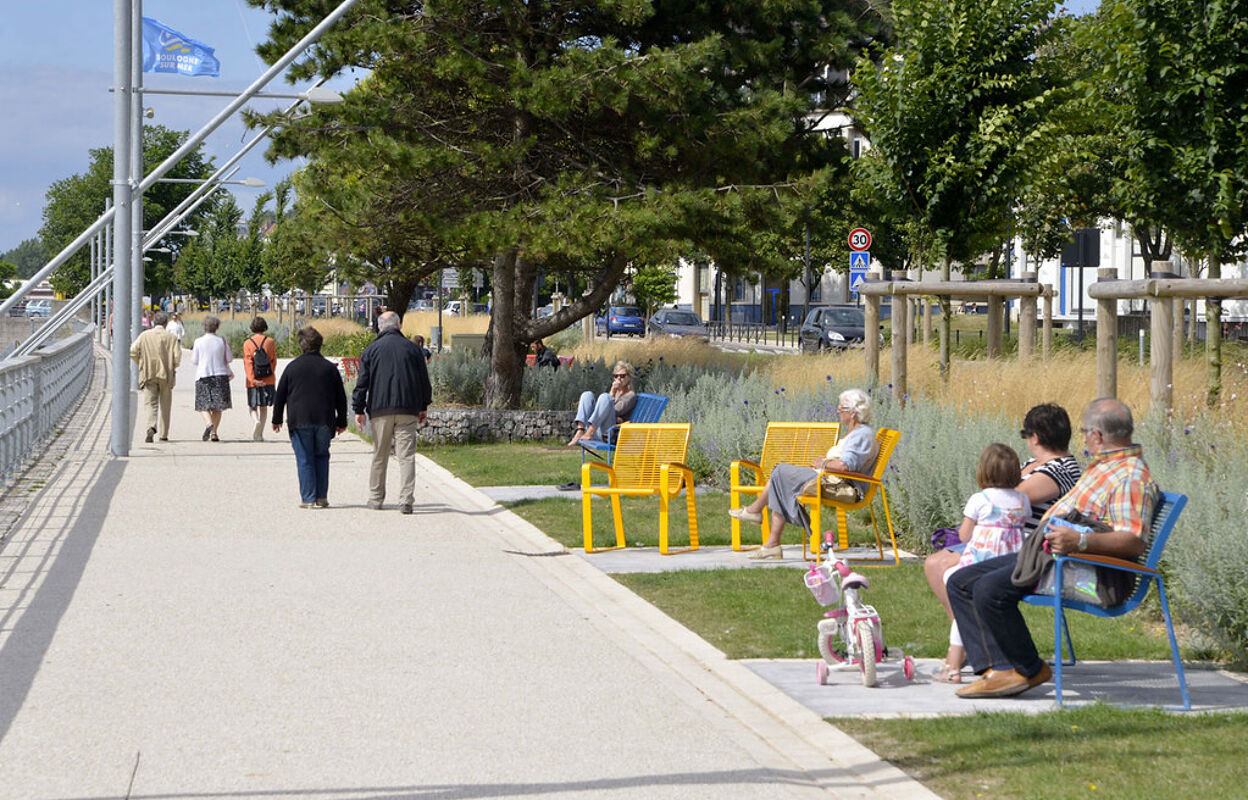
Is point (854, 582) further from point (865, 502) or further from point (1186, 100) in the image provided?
point (1186, 100)

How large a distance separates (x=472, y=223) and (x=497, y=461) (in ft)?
11.5

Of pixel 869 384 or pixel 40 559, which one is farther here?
pixel 869 384

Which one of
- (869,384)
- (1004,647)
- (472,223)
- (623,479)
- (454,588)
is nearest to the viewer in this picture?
(1004,647)

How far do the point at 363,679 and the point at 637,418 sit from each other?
835cm

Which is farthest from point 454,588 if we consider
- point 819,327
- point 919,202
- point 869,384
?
point 819,327

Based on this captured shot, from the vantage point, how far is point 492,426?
21.7 meters

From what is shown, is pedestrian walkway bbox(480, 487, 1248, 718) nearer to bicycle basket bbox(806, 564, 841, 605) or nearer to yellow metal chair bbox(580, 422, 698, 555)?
bicycle basket bbox(806, 564, 841, 605)

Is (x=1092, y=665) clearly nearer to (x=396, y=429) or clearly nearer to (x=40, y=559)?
(x=40, y=559)

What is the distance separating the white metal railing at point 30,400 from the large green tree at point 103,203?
56073 mm

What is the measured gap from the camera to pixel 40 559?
1103cm

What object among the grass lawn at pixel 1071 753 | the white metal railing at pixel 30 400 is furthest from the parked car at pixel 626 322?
the grass lawn at pixel 1071 753

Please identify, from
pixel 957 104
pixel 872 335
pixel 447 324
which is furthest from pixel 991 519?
pixel 447 324

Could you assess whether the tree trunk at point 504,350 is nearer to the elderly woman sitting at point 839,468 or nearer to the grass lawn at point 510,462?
the grass lawn at point 510,462

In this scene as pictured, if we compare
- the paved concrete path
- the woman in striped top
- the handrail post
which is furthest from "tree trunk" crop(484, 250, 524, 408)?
the woman in striped top
